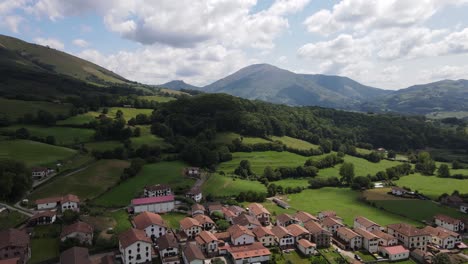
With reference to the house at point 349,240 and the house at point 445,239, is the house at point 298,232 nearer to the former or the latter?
the house at point 349,240

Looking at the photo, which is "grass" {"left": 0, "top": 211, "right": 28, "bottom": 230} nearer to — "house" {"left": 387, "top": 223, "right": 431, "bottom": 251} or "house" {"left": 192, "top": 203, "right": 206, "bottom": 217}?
"house" {"left": 192, "top": 203, "right": 206, "bottom": 217}

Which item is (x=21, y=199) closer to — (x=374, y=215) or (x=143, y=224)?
(x=143, y=224)

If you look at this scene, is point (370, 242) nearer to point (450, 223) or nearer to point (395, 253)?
point (395, 253)

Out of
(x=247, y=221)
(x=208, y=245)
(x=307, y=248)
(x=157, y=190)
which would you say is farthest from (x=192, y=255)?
(x=157, y=190)

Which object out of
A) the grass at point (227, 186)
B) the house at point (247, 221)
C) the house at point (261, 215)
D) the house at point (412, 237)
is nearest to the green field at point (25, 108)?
the grass at point (227, 186)

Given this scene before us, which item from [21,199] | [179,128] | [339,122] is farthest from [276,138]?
[21,199]


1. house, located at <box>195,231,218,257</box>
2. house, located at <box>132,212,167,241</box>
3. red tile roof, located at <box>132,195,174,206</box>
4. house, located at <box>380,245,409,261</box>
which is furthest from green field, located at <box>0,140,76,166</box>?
house, located at <box>380,245,409,261</box>
